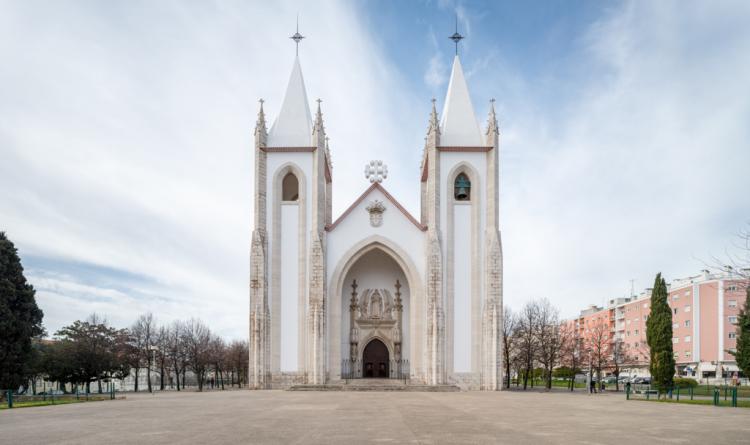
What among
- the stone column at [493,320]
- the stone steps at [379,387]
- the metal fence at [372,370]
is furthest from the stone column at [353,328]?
the stone column at [493,320]

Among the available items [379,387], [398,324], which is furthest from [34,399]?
[398,324]

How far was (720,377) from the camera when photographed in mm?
62531

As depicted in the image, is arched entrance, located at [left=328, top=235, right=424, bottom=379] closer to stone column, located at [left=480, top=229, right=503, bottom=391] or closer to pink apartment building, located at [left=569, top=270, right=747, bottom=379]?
stone column, located at [left=480, top=229, right=503, bottom=391]

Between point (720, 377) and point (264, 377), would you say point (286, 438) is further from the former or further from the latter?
point (720, 377)

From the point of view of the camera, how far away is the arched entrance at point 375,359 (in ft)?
135

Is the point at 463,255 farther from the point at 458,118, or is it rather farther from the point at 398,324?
the point at 458,118

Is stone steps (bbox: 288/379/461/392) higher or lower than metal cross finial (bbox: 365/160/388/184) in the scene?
lower

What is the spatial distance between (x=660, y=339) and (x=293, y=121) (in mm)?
24383

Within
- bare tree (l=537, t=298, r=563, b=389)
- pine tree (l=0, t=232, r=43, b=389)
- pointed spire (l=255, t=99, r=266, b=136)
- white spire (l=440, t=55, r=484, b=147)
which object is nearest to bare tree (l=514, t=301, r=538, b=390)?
bare tree (l=537, t=298, r=563, b=389)

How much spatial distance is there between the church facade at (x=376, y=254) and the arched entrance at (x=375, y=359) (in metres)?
0.06

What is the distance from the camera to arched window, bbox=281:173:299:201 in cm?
4020

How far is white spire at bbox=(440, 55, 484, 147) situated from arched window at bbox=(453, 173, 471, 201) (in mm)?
2103

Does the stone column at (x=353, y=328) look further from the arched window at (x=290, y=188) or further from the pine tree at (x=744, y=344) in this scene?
the pine tree at (x=744, y=344)

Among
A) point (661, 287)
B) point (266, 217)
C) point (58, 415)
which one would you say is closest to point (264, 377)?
point (266, 217)
